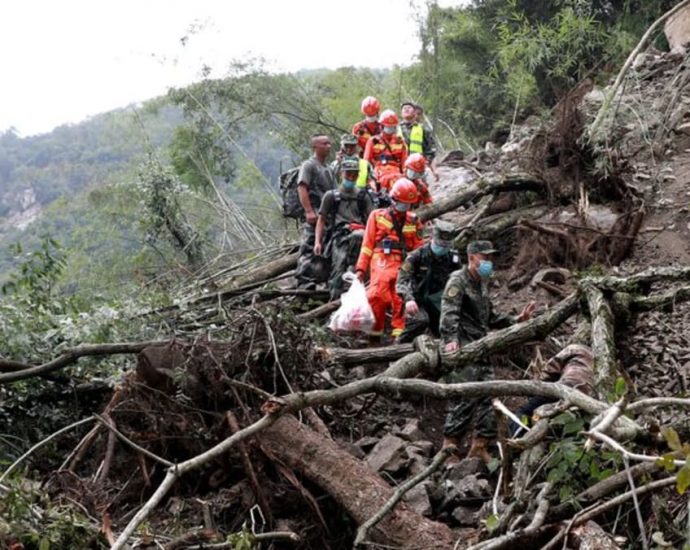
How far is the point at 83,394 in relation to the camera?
575 centimetres

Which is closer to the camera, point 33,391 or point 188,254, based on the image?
point 33,391

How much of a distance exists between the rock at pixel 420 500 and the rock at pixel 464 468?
0.48 meters

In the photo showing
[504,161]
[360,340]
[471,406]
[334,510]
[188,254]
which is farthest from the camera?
[188,254]

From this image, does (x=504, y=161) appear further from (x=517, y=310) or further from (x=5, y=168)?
(x=5, y=168)

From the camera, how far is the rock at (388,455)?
478 cm

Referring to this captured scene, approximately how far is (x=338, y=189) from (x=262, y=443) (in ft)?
13.1

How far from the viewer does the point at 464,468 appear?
489 cm

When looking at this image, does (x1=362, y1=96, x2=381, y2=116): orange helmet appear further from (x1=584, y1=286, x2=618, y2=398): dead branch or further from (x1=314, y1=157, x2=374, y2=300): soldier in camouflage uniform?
(x1=584, y1=286, x2=618, y2=398): dead branch

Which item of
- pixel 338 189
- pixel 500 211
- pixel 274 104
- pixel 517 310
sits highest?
pixel 274 104

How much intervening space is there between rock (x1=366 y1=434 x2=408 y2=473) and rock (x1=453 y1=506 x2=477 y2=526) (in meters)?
0.62

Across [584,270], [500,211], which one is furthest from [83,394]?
[500,211]

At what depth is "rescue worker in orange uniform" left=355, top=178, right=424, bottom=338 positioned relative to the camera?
6836mm

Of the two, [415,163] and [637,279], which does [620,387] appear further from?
[415,163]

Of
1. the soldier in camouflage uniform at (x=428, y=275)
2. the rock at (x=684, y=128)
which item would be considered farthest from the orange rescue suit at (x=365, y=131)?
the rock at (x=684, y=128)
